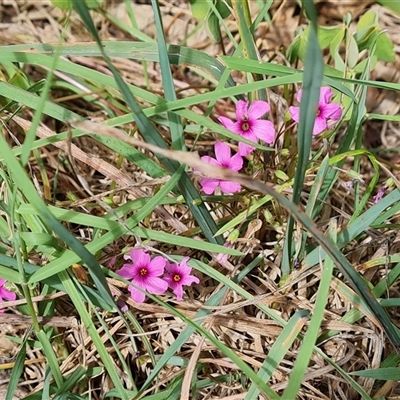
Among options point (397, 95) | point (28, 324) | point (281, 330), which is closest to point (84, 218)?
point (28, 324)

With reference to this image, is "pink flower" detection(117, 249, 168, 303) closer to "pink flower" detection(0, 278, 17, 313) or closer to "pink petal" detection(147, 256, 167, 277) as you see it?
"pink petal" detection(147, 256, 167, 277)

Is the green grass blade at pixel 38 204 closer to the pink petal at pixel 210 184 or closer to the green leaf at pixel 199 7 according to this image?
the pink petal at pixel 210 184

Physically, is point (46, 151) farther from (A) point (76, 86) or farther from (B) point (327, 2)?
(B) point (327, 2)

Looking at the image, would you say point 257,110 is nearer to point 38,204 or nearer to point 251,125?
point 251,125

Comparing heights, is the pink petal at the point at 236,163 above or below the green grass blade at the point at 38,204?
below

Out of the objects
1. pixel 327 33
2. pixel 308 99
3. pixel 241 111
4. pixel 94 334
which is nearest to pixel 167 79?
pixel 241 111

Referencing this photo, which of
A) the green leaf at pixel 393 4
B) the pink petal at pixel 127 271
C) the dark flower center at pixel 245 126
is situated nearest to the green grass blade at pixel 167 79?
the dark flower center at pixel 245 126
